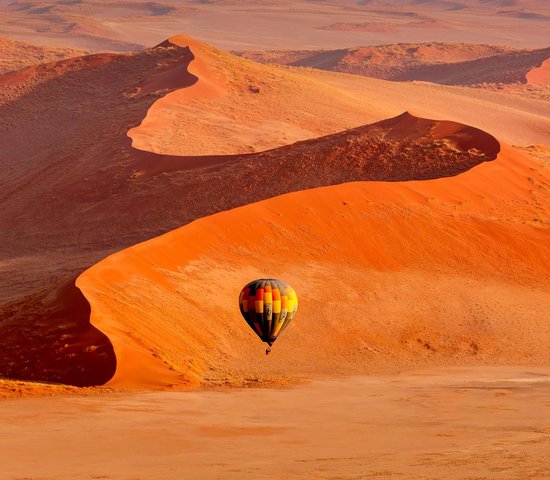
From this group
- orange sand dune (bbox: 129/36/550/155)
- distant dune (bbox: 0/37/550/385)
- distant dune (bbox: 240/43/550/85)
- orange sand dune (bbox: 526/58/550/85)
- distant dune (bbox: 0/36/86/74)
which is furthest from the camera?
distant dune (bbox: 240/43/550/85)

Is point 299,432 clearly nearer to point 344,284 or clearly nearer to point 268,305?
point 268,305

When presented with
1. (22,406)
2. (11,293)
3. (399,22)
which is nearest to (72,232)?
(11,293)

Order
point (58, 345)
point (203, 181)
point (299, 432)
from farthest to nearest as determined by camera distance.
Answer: point (203, 181), point (58, 345), point (299, 432)

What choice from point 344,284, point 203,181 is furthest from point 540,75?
point 344,284

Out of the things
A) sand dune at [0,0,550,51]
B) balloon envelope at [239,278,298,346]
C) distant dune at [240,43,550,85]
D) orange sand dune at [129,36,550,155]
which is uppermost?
balloon envelope at [239,278,298,346]

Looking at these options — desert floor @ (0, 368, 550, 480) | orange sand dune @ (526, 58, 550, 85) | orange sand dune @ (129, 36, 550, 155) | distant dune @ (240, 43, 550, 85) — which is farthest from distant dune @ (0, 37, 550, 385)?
distant dune @ (240, 43, 550, 85)

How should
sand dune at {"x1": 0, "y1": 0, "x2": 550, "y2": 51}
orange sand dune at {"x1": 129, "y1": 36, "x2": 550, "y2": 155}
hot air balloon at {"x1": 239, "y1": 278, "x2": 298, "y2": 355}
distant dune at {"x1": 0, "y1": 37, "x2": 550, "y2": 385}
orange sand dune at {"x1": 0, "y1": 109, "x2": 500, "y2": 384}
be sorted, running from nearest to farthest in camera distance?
hot air balloon at {"x1": 239, "y1": 278, "x2": 298, "y2": 355}
distant dune at {"x1": 0, "y1": 37, "x2": 550, "y2": 385}
orange sand dune at {"x1": 0, "y1": 109, "x2": 500, "y2": 384}
orange sand dune at {"x1": 129, "y1": 36, "x2": 550, "y2": 155}
sand dune at {"x1": 0, "y1": 0, "x2": 550, "y2": 51}

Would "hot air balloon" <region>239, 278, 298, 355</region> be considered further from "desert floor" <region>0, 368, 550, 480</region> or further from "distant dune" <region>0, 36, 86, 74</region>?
"distant dune" <region>0, 36, 86, 74</region>

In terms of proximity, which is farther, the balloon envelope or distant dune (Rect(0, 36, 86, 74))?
distant dune (Rect(0, 36, 86, 74))
